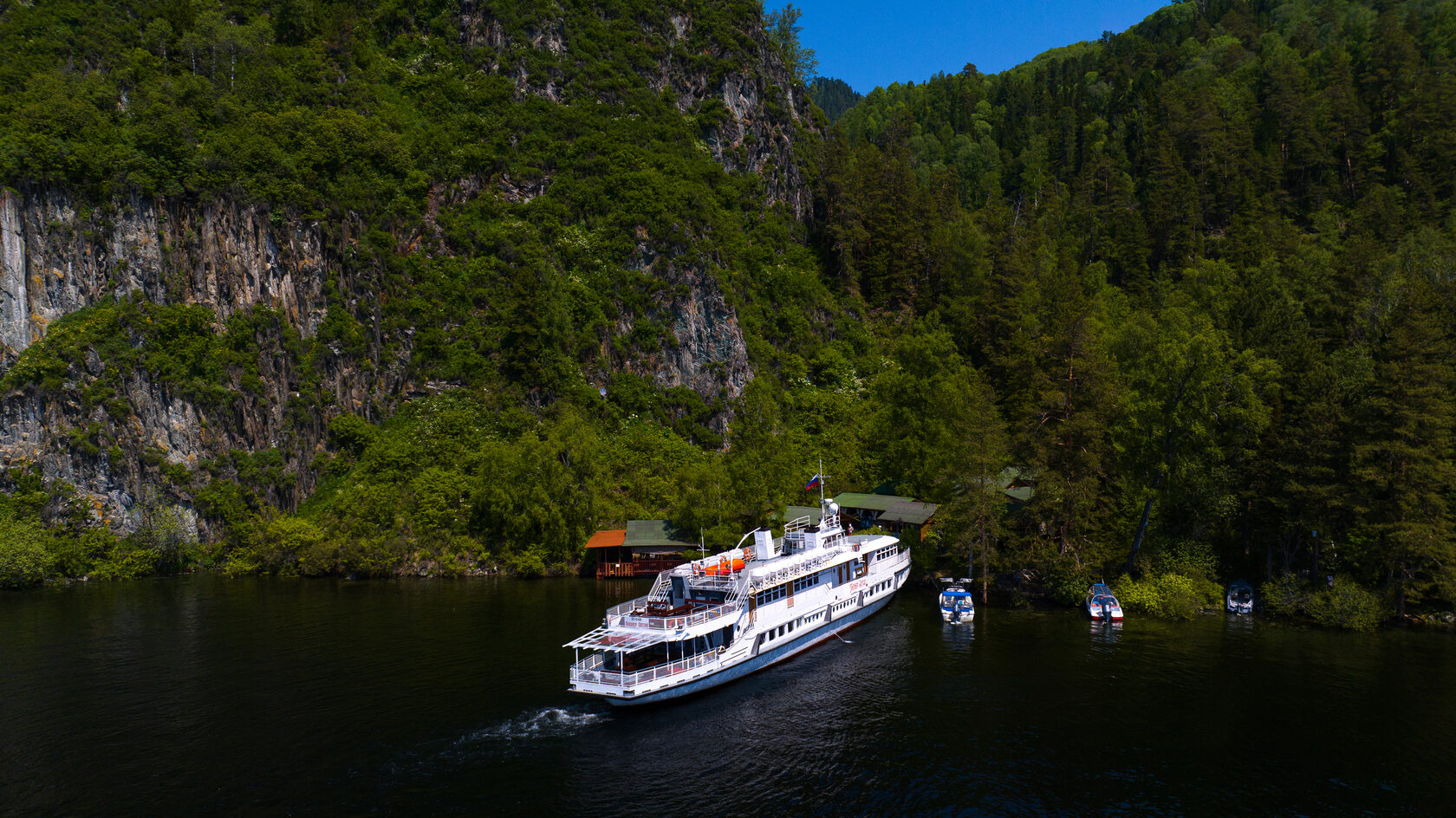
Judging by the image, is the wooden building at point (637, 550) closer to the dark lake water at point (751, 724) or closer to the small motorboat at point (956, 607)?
the dark lake water at point (751, 724)

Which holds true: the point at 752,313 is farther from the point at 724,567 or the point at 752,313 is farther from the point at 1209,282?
the point at 724,567

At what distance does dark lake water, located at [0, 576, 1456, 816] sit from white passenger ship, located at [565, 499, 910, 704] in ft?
5.15

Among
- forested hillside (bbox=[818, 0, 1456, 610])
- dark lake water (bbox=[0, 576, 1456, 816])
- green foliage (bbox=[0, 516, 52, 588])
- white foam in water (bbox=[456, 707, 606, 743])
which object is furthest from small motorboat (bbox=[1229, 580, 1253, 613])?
green foliage (bbox=[0, 516, 52, 588])

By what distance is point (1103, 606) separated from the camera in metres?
55.1

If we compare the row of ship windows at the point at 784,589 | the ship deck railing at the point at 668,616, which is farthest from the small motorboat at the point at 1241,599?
the ship deck railing at the point at 668,616

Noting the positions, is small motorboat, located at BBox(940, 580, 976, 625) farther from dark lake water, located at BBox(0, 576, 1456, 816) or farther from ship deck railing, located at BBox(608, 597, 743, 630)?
ship deck railing, located at BBox(608, 597, 743, 630)

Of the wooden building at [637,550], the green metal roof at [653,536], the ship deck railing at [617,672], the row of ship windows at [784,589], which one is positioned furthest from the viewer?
the wooden building at [637,550]

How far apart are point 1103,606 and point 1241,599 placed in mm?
11475

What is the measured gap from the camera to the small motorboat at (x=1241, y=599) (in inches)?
2217

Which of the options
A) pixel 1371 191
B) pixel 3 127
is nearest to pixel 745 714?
pixel 3 127

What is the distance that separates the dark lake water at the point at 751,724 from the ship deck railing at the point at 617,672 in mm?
2019

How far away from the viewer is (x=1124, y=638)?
50.4 m

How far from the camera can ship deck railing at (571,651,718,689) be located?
3959 centimetres

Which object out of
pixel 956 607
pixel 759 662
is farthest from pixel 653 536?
pixel 956 607
